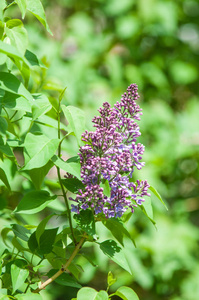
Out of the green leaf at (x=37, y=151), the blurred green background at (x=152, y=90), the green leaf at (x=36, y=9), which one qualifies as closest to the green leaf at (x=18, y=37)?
the green leaf at (x=36, y=9)

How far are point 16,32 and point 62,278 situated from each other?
509mm

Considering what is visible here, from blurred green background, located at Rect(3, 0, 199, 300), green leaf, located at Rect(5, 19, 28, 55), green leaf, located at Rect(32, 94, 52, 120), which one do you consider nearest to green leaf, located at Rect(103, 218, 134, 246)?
green leaf, located at Rect(32, 94, 52, 120)

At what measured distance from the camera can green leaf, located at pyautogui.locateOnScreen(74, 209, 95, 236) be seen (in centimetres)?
84

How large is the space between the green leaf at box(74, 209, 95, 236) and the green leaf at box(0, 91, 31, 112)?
0.76 feet

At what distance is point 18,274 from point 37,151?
0.24 meters

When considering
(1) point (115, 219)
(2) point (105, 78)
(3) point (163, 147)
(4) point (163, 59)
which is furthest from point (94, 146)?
(4) point (163, 59)

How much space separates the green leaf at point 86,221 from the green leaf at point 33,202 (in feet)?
0.23

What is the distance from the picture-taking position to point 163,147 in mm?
2846

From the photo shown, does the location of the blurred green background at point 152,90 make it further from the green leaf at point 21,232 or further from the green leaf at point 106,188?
the green leaf at point 106,188

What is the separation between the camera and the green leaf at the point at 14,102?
83 centimetres

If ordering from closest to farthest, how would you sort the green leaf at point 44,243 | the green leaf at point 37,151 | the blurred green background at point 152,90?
1. the green leaf at point 37,151
2. the green leaf at point 44,243
3. the blurred green background at point 152,90

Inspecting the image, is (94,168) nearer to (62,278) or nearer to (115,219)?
(115,219)

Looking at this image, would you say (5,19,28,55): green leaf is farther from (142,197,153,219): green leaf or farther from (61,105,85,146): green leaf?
(142,197,153,219): green leaf

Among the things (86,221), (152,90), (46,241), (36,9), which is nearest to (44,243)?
(46,241)
